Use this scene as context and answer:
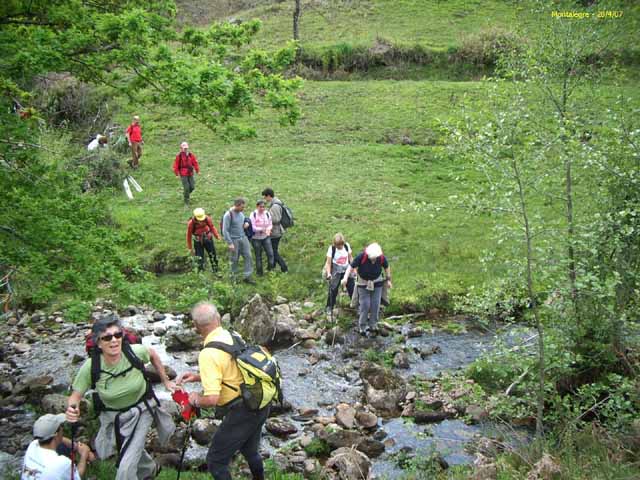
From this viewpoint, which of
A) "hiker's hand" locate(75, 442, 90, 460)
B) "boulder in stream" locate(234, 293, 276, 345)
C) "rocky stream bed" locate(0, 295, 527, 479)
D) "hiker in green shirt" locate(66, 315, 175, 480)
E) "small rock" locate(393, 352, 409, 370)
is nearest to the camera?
"hiker in green shirt" locate(66, 315, 175, 480)

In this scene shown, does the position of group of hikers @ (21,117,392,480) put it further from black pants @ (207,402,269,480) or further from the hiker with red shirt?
the hiker with red shirt

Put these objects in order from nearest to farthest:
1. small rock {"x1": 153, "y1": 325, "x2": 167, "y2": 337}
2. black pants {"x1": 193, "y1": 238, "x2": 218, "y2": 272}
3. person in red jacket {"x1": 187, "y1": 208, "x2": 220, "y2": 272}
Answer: small rock {"x1": 153, "y1": 325, "x2": 167, "y2": 337} → person in red jacket {"x1": 187, "y1": 208, "x2": 220, "y2": 272} → black pants {"x1": 193, "y1": 238, "x2": 218, "y2": 272}

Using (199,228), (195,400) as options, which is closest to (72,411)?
(195,400)

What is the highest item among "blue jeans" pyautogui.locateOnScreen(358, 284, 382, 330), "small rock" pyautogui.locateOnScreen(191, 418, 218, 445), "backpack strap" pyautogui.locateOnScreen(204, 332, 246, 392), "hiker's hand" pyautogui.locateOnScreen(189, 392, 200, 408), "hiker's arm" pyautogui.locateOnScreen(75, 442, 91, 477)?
"backpack strap" pyautogui.locateOnScreen(204, 332, 246, 392)

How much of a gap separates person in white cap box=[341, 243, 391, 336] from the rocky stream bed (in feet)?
1.36

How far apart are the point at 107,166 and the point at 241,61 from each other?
599 inches

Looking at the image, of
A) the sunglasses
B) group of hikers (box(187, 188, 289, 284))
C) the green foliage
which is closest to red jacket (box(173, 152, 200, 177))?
group of hikers (box(187, 188, 289, 284))

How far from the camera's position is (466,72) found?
37156 mm

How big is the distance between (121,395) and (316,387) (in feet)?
18.9

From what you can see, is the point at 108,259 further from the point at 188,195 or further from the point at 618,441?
the point at 188,195

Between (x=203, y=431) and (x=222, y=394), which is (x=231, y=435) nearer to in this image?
(x=222, y=394)

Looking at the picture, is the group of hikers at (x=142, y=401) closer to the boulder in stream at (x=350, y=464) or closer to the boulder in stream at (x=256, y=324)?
the boulder in stream at (x=350, y=464)

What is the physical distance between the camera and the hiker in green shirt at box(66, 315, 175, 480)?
6.87 meters

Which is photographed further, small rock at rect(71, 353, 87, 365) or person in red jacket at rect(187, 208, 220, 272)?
person in red jacket at rect(187, 208, 220, 272)
